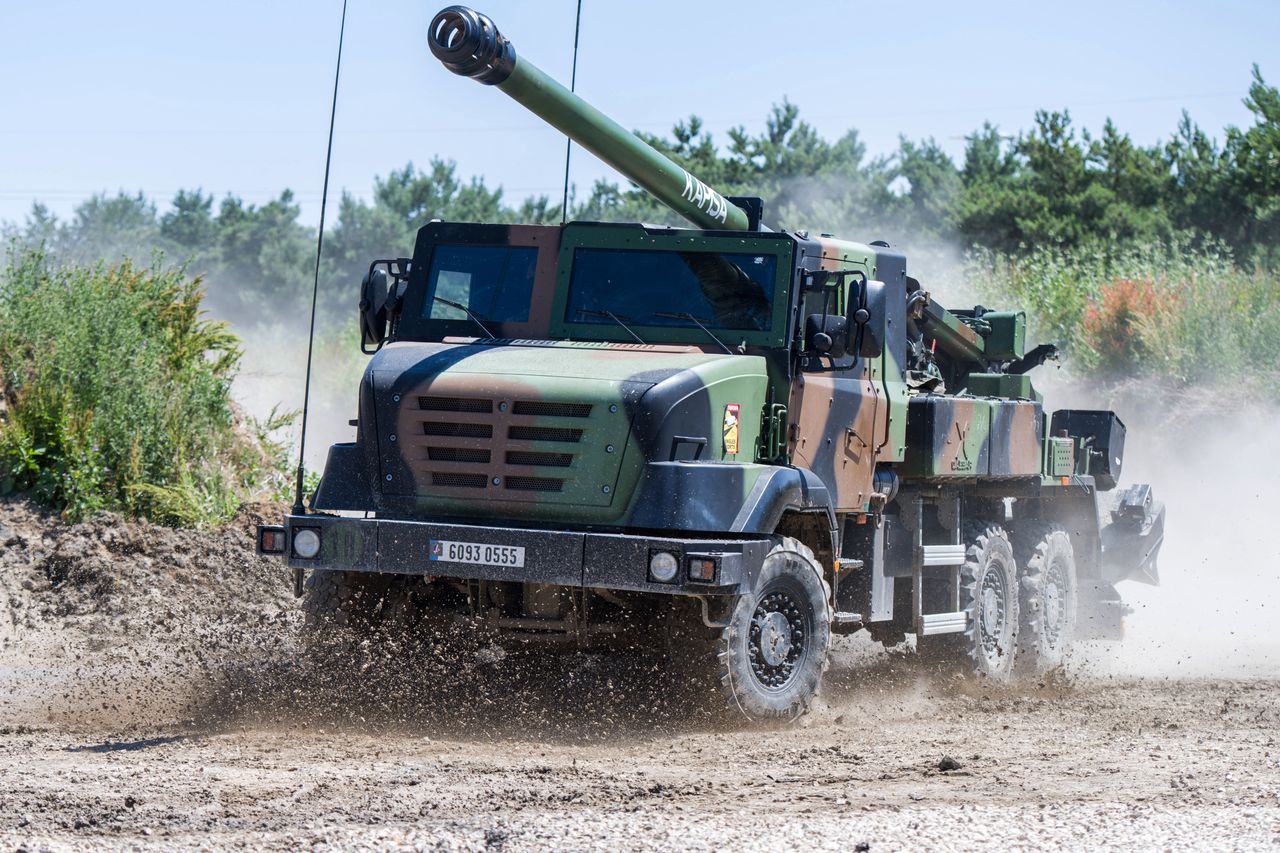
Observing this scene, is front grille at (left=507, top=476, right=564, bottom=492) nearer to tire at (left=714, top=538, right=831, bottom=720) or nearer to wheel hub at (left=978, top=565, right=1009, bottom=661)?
tire at (left=714, top=538, right=831, bottom=720)

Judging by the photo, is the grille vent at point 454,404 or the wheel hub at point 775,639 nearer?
the grille vent at point 454,404

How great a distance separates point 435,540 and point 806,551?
1.99 m

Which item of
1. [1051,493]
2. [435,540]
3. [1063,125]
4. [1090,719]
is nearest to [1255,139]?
[1063,125]

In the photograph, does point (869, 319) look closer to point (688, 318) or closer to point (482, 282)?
point (688, 318)

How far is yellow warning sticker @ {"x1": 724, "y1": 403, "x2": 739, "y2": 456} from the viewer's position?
8625 mm

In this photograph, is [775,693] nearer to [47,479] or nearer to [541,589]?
[541,589]

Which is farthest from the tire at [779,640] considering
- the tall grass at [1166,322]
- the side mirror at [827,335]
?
the tall grass at [1166,322]

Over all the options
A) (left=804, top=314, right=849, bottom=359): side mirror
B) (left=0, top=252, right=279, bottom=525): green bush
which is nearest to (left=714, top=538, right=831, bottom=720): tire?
(left=804, top=314, right=849, bottom=359): side mirror

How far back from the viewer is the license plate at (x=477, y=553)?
26.9 feet

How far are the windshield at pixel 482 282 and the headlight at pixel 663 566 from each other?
2084 mm

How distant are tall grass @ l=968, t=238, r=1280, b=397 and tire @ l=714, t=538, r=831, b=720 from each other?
1572cm

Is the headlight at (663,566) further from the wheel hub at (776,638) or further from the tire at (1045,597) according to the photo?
the tire at (1045,597)

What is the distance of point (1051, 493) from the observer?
13.2m

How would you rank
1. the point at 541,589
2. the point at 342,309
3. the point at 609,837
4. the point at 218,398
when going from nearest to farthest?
the point at 609,837 → the point at 541,589 → the point at 218,398 → the point at 342,309
